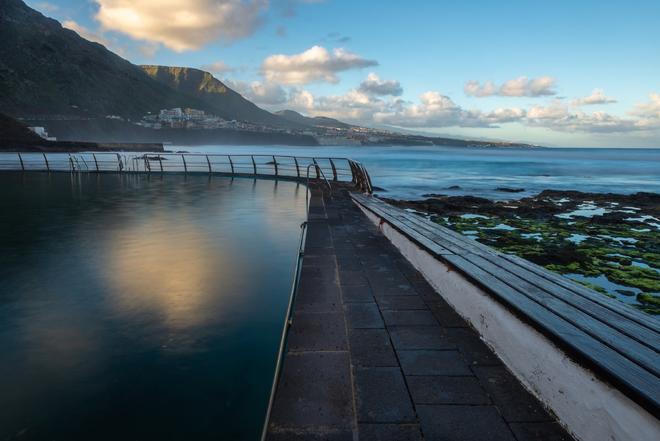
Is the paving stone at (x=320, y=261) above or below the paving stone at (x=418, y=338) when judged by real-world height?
below

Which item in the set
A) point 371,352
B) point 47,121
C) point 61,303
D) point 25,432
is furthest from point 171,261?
point 47,121

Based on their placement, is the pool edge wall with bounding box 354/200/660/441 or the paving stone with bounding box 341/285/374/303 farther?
the paving stone with bounding box 341/285/374/303

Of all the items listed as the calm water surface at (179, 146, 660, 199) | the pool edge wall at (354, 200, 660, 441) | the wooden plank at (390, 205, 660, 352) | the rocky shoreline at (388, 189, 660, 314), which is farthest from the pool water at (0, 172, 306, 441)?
the calm water surface at (179, 146, 660, 199)

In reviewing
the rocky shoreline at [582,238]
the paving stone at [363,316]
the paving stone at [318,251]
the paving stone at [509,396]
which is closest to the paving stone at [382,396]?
the paving stone at [509,396]

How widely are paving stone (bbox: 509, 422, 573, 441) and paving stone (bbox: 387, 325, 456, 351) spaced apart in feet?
2.82

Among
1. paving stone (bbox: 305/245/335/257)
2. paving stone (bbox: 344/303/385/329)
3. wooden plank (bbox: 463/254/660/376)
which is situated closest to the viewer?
wooden plank (bbox: 463/254/660/376)

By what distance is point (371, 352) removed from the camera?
2.83 m

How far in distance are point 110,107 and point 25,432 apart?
619 ft

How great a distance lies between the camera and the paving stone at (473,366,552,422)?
7.06 feet

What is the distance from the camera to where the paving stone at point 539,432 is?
77.9 inches

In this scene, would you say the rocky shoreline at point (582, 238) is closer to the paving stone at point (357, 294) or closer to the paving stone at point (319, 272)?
the paving stone at point (357, 294)

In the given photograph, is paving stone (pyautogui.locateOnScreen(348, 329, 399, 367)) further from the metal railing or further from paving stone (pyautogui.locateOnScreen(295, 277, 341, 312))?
the metal railing

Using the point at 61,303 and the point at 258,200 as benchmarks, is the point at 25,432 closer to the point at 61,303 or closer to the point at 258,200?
the point at 61,303

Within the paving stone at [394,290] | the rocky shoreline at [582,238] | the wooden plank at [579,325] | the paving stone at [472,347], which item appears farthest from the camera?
the rocky shoreline at [582,238]
